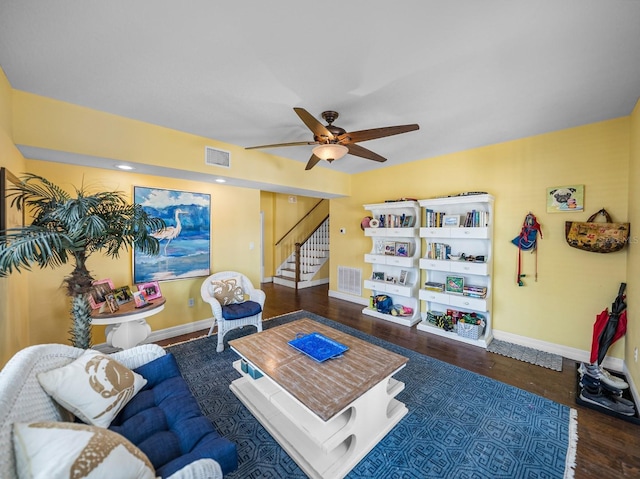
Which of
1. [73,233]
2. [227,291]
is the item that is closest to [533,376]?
[227,291]

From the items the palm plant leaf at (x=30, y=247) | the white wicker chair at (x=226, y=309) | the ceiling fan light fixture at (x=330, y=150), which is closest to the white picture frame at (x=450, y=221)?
the ceiling fan light fixture at (x=330, y=150)

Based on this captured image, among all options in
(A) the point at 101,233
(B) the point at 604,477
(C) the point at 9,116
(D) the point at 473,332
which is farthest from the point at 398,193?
(C) the point at 9,116

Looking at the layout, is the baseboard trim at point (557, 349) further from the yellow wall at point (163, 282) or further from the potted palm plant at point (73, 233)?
the potted palm plant at point (73, 233)

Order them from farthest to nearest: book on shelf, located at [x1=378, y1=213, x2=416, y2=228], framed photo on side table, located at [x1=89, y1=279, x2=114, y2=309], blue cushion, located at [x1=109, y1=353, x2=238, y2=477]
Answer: book on shelf, located at [x1=378, y1=213, x2=416, y2=228] → framed photo on side table, located at [x1=89, y1=279, x2=114, y2=309] → blue cushion, located at [x1=109, y1=353, x2=238, y2=477]

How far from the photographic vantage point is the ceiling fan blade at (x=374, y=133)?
2.15 meters

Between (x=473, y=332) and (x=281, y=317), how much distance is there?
2.87m

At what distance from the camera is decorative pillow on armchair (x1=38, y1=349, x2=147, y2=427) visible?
A: 4.13ft

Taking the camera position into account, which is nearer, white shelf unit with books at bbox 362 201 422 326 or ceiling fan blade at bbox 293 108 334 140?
ceiling fan blade at bbox 293 108 334 140

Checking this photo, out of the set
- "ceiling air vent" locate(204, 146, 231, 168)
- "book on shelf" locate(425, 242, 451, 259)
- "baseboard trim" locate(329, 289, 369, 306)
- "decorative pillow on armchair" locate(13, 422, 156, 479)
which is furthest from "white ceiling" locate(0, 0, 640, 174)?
"baseboard trim" locate(329, 289, 369, 306)

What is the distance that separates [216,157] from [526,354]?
4.53 m

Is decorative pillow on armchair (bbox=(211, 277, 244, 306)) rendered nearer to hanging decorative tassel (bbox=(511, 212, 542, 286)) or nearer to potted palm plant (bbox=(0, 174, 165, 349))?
potted palm plant (bbox=(0, 174, 165, 349))

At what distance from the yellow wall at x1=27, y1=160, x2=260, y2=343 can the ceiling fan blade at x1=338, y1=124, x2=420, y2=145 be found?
2434 mm

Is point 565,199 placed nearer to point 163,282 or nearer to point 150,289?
point 150,289

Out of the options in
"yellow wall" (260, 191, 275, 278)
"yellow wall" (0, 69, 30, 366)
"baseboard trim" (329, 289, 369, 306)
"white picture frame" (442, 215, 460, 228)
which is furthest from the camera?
"yellow wall" (260, 191, 275, 278)
